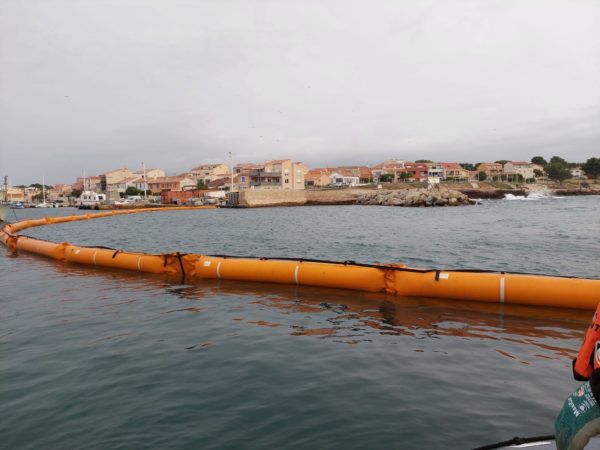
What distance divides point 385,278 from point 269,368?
520cm

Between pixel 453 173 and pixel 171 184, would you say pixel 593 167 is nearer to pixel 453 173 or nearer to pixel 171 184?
pixel 453 173

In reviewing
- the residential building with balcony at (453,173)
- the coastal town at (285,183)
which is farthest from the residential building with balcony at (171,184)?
the residential building with balcony at (453,173)

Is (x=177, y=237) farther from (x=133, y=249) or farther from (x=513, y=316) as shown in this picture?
(x=513, y=316)

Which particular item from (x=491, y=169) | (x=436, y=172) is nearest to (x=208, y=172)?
(x=436, y=172)

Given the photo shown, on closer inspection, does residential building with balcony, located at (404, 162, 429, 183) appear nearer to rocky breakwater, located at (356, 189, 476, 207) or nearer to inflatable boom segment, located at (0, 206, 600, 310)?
rocky breakwater, located at (356, 189, 476, 207)

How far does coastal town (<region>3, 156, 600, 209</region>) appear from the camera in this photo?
9725cm

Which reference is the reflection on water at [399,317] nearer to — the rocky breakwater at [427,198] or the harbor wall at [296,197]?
the rocky breakwater at [427,198]

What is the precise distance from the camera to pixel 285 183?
11062 centimetres

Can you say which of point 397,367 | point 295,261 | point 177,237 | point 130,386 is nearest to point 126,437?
point 130,386

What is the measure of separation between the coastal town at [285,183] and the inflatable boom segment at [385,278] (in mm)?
72139

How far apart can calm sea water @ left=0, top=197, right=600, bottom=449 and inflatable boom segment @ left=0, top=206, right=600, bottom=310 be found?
12.0 inches

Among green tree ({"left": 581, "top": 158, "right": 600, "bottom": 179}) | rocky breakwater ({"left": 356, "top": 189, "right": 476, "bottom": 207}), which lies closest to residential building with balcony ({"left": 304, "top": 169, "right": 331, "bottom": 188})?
rocky breakwater ({"left": 356, "top": 189, "right": 476, "bottom": 207})

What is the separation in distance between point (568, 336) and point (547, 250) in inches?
559

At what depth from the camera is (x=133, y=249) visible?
24.3 metres
